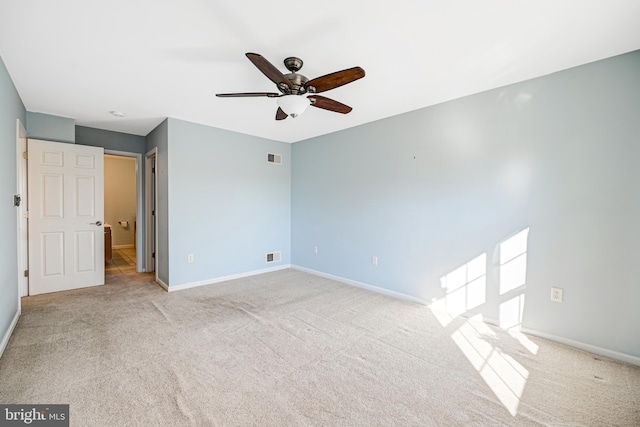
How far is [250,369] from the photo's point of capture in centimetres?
210

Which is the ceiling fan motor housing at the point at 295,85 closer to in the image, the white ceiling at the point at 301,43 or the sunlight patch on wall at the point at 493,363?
the white ceiling at the point at 301,43

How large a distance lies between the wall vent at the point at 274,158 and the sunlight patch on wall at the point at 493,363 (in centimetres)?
386

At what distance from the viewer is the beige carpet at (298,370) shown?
167 cm

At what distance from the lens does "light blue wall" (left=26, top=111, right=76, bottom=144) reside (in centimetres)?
368

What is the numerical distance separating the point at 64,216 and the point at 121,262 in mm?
2253

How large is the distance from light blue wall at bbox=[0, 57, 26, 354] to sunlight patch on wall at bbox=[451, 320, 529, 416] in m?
3.83

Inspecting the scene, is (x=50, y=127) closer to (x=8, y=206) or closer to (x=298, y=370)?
→ (x=8, y=206)

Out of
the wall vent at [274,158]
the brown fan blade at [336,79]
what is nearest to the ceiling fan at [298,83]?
the brown fan blade at [336,79]

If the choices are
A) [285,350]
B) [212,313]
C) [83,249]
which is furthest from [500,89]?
[83,249]

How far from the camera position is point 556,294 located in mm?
2543

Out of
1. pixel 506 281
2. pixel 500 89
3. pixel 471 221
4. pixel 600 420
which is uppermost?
pixel 500 89

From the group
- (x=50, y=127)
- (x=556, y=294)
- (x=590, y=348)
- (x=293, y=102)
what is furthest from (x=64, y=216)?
(x=590, y=348)

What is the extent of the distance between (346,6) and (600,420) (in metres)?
2.89

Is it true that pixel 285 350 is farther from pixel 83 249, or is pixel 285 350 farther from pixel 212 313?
pixel 83 249
